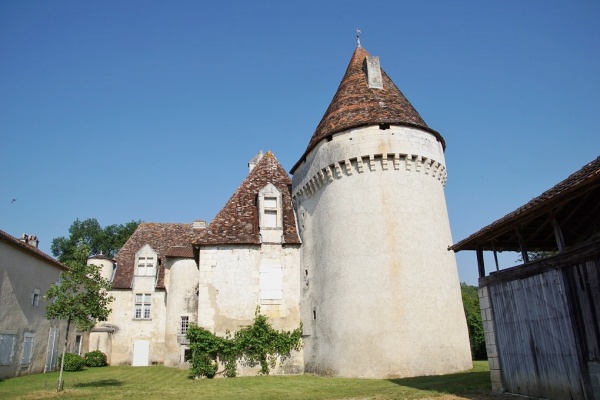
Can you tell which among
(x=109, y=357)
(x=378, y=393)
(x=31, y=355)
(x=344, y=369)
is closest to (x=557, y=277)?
(x=378, y=393)

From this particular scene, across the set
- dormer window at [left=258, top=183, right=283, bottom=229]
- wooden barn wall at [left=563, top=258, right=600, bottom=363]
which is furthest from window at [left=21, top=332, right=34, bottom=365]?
wooden barn wall at [left=563, top=258, right=600, bottom=363]

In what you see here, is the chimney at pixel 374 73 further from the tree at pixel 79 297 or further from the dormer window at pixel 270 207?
the tree at pixel 79 297

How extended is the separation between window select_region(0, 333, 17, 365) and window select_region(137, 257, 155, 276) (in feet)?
37.1

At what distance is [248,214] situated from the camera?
2100 centimetres

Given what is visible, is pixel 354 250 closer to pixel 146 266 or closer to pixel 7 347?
pixel 7 347

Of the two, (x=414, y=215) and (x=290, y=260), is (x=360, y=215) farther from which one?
(x=290, y=260)

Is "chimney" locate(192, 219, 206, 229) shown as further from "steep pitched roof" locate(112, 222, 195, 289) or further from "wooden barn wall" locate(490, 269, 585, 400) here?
"wooden barn wall" locate(490, 269, 585, 400)

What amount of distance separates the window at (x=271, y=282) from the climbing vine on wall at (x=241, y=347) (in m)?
0.95

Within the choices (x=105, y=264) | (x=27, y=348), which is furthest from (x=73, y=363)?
(x=105, y=264)

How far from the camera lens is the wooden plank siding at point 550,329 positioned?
7785mm

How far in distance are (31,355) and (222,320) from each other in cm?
1018

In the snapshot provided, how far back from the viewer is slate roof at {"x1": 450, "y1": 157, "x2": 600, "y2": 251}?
8.03 metres

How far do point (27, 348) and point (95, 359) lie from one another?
778cm

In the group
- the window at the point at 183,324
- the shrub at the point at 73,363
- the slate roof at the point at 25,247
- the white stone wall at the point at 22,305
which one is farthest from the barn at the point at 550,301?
the shrub at the point at 73,363
